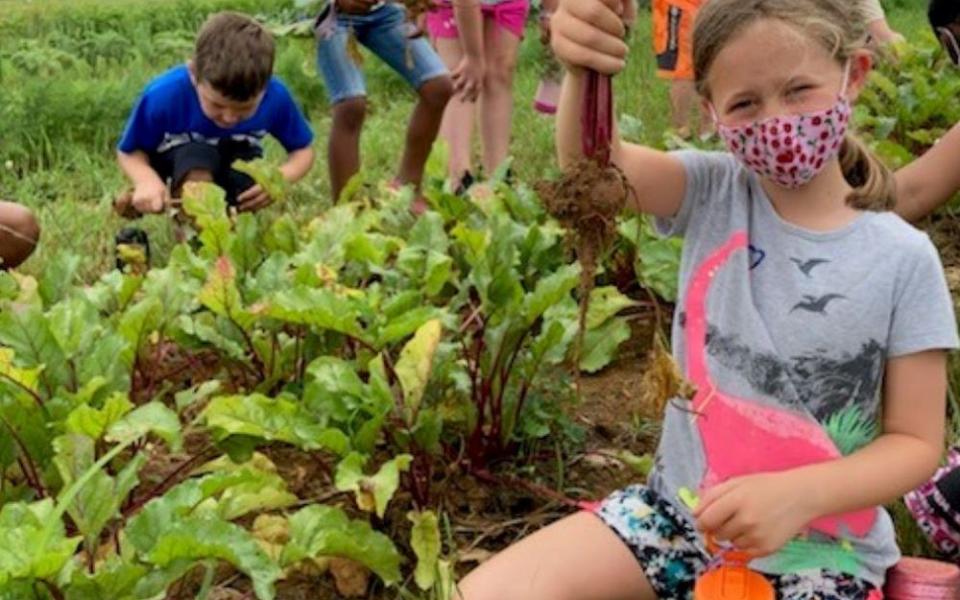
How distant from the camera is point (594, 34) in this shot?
6.34 ft

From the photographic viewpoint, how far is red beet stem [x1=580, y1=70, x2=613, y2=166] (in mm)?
2041

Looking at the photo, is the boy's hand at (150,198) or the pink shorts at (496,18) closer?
the boy's hand at (150,198)

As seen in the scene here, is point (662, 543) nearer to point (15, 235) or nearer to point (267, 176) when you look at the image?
point (267, 176)

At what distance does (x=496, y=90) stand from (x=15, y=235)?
206cm

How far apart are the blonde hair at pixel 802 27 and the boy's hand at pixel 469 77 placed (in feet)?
9.26

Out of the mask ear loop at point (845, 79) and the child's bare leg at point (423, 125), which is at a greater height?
the mask ear loop at point (845, 79)

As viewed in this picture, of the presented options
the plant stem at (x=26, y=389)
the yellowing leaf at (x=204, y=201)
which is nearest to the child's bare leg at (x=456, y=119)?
the yellowing leaf at (x=204, y=201)

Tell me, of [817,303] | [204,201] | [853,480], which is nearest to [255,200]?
[204,201]

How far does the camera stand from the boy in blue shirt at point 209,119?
4.45 metres

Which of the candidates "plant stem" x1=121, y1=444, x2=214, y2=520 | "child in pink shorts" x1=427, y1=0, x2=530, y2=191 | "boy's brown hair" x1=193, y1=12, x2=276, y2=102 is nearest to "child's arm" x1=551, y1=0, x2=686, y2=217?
"plant stem" x1=121, y1=444, x2=214, y2=520

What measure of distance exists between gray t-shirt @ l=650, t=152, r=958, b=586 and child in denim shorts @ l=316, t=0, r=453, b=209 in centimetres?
298

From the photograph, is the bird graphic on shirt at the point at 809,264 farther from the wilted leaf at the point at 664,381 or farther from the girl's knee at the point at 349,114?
the girl's knee at the point at 349,114

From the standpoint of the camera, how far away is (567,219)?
84.2 inches

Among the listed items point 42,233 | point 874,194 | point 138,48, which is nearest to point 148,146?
point 42,233
